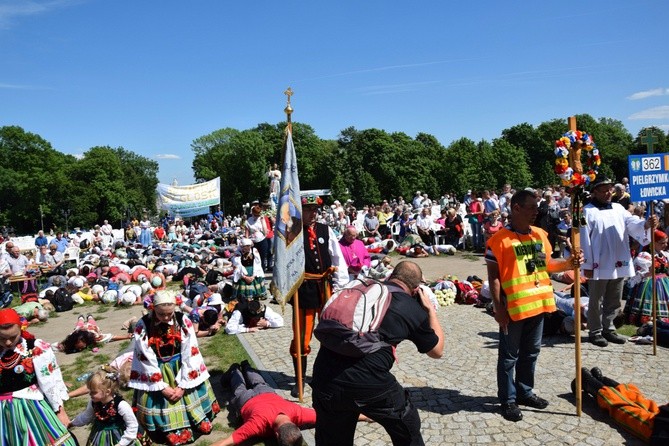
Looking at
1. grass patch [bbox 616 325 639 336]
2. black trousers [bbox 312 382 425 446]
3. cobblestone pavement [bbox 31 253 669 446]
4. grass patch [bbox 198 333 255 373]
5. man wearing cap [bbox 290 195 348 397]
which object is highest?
man wearing cap [bbox 290 195 348 397]

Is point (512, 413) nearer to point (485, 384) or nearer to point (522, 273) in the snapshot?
point (485, 384)

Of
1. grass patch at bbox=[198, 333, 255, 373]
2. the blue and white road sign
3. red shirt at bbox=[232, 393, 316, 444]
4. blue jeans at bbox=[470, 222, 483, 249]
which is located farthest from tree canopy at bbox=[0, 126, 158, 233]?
the blue and white road sign

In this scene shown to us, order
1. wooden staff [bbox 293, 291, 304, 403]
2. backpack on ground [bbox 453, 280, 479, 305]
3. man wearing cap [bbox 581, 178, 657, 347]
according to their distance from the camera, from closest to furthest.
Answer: wooden staff [bbox 293, 291, 304, 403], man wearing cap [bbox 581, 178, 657, 347], backpack on ground [bbox 453, 280, 479, 305]

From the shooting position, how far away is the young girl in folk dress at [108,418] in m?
4.33

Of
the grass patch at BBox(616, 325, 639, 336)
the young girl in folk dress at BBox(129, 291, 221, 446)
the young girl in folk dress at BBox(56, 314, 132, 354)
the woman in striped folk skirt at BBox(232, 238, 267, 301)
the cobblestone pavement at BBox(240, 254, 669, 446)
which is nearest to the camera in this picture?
the cobblestone pavement at BBox(240, 254, 669, 446)

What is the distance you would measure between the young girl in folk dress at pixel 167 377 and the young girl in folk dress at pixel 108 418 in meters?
0.50

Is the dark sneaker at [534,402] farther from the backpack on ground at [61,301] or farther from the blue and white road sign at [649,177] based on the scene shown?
the backpack on ground at [61,301]

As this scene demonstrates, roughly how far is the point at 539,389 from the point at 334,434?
315cm

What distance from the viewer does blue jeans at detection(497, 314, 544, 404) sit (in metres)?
4.79

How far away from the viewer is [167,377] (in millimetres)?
5023

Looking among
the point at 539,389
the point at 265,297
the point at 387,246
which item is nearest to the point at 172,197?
the point at 387,246

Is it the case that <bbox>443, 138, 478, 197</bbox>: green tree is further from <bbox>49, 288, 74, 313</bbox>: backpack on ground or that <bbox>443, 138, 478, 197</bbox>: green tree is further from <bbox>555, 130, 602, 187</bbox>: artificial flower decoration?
<bbox>555, 130, 602, 187</bbox>: artificial flower decoration

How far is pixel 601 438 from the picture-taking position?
14.2 ft

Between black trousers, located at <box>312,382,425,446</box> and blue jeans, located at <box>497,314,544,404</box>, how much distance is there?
6.01 ft
